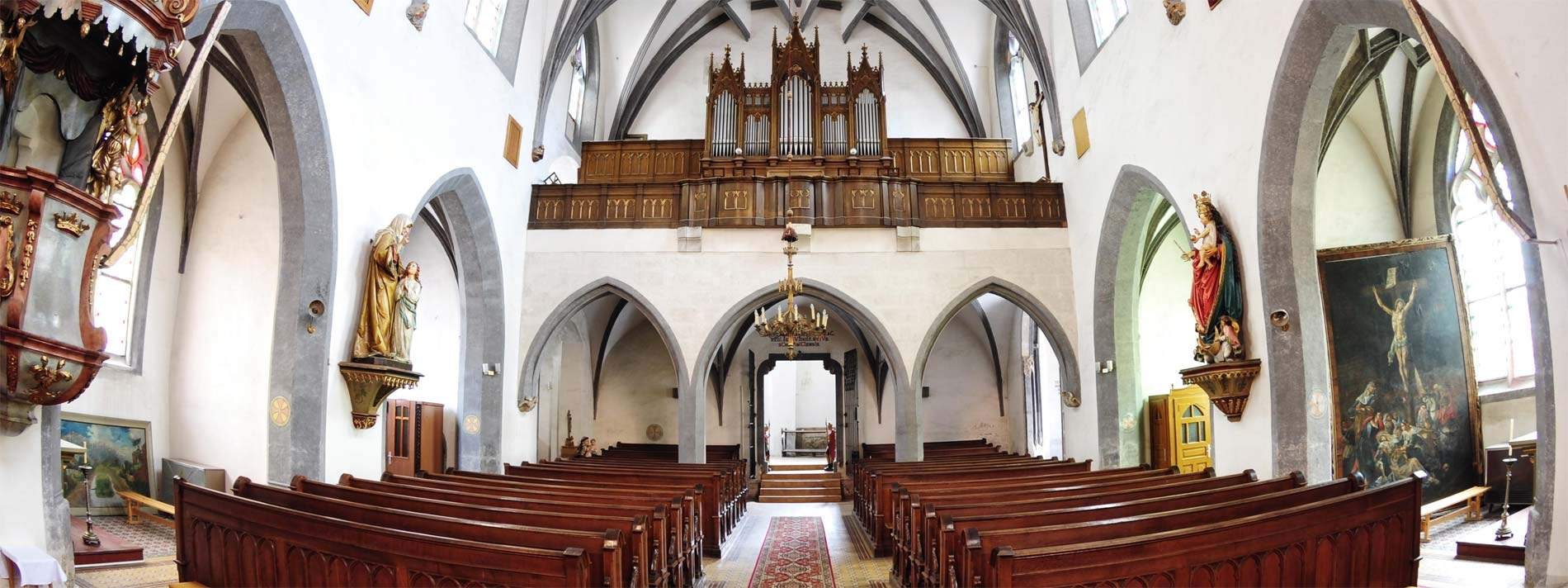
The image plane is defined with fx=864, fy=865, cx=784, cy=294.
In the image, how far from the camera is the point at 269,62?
26.9ft

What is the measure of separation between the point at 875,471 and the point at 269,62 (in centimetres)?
804

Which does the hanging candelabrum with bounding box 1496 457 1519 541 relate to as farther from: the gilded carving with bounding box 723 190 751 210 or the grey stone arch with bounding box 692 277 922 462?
the gilded carving with bounding box 723 190 751 210

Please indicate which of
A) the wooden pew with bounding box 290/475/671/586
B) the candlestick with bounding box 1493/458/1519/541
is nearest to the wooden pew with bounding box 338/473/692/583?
the wooden pew with bounding box 290/475/671/586

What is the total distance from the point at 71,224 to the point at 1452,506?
13.1 metres

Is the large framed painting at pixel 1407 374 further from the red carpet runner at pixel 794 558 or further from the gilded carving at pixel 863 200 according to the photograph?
the gilded carving at pixel 863 200

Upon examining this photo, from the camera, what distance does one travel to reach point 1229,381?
29.4 feet

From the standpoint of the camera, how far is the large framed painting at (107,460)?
33.3 feet

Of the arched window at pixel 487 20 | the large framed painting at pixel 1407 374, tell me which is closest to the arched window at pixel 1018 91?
the large framed painting at pixel 1407 374

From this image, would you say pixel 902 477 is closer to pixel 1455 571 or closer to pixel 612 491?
pixel 612 491

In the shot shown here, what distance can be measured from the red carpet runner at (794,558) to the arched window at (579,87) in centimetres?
937

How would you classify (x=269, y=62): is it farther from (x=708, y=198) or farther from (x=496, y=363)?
(x=708, y=198)

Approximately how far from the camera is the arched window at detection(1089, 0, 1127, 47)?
39.3ft

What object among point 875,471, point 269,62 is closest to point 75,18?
point 269,62

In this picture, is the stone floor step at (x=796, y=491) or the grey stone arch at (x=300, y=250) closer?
the grey stone arch at (x=300, y=250)
